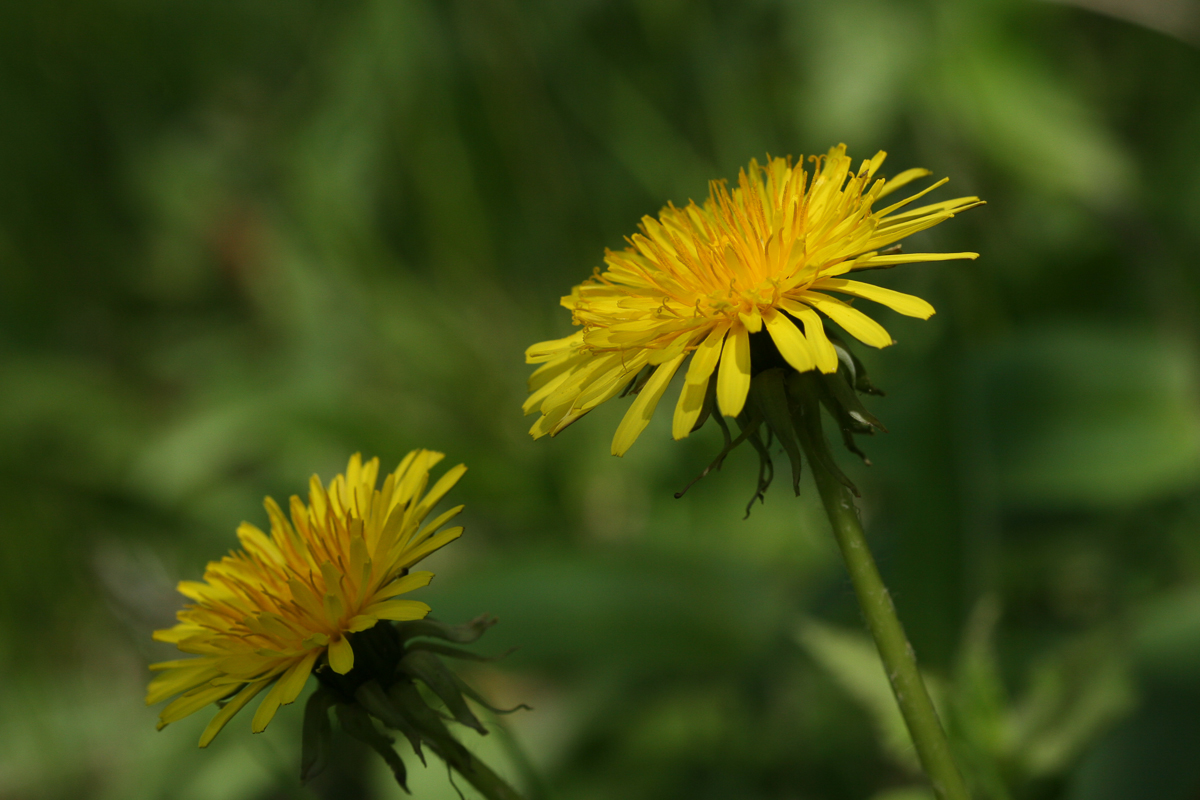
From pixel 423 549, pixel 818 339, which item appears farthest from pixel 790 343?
pixel 423 549

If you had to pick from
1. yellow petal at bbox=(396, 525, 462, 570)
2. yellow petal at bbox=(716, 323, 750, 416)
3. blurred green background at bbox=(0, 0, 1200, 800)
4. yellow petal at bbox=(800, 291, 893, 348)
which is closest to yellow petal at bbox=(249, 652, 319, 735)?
yellow petal at bbox=(396, 525, 462, 570)

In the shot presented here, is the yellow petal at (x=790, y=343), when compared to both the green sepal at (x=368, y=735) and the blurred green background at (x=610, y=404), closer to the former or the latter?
the blurred green background at (x=610, y=404)

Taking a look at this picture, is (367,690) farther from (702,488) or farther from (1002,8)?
(1002,8)

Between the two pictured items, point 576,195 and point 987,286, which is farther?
point 576,195

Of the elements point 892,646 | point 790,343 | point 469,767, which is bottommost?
point 892,646

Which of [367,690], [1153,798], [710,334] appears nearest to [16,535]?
[367,690]

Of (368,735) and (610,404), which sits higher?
(610,404)

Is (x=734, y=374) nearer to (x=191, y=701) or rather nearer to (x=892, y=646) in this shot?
(x=892, y=646)
